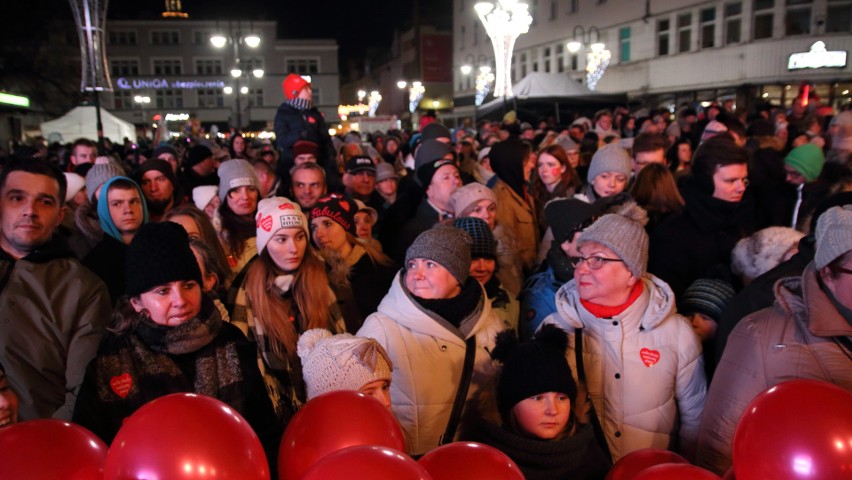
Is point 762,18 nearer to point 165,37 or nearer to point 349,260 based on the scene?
point 349,260

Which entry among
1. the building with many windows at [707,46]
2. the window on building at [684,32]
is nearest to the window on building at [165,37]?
the building with many windows at [707,46]

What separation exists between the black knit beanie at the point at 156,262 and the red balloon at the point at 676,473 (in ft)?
6.24

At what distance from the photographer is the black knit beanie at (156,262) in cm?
259

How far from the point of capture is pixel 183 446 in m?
1.69

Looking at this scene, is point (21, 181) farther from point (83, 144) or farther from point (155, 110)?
point (155, 110)

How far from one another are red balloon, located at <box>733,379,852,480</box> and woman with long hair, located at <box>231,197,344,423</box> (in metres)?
2.24

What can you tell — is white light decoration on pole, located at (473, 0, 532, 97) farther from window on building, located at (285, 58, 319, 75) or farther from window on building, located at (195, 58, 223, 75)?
window on building, located at (195, 58, 223, 75)

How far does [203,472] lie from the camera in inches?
66.1

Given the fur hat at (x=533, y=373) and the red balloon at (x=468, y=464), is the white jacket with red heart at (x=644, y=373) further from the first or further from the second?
the red balloon at (x=468, y=464)

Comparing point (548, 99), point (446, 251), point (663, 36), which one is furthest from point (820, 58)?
point (446, 251)

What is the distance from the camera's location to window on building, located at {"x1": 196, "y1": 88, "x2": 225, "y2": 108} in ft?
255

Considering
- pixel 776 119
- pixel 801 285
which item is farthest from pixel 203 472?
pixel 776 119

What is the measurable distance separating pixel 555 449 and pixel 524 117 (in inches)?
620

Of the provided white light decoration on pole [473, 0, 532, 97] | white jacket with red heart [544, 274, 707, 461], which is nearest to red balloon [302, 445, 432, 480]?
white jacket with red heart [544, 274, 707, 461]
